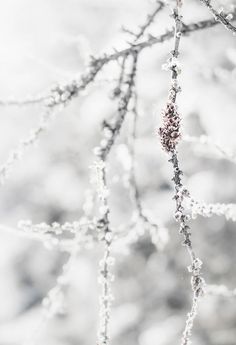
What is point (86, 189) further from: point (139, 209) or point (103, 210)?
point (103, 210)

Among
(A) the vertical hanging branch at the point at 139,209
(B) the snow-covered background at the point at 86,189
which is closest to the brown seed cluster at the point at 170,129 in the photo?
(A) the vertical hanging branch at the point at 139,209

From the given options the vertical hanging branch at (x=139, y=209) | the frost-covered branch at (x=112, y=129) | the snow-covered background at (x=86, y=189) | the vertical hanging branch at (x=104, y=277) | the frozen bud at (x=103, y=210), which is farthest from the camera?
the snow-covered background at (x=86, y=189)

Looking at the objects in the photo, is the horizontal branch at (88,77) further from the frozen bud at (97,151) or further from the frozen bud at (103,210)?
the frozen bud at (103,210)

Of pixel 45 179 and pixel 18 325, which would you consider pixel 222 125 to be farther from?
pixel 18 325

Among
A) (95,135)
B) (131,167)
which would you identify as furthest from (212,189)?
(131,167)

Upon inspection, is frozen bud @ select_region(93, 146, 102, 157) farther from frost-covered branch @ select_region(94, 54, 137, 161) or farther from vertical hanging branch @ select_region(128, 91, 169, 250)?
vertical hanging branch @ select_region(128, 91, 169, 250)

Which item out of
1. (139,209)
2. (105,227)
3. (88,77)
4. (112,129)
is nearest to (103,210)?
(105,227)
